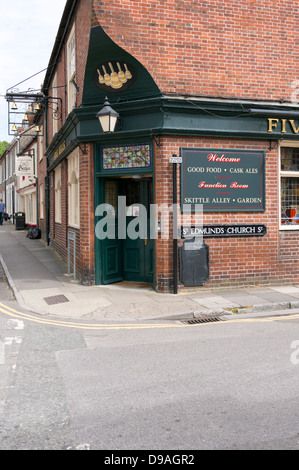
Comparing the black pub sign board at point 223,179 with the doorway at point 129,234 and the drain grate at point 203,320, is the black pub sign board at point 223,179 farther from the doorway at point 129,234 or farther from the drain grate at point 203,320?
the drain grate at point 203,320

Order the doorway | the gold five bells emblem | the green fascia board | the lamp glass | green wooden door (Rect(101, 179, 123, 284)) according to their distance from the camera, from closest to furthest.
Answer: the lamp glass → the green fascia board → the gold five bells emblem → green wooden door (Rect(101, 179, 123, 284)) → the doorway

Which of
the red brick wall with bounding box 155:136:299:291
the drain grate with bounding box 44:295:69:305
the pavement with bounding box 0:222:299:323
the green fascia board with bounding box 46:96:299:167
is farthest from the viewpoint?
the red brick wall with bounding box 155:136:299:291

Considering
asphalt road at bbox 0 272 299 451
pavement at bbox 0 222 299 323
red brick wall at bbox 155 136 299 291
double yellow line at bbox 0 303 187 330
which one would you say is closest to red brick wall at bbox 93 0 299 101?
red brick wall at bbox 155 136 299 291

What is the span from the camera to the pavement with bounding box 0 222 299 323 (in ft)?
26.7

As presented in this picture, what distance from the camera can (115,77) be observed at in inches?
394

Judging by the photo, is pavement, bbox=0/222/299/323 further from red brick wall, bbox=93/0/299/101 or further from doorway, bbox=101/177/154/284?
red brick wall, bbox=93/0/299/101

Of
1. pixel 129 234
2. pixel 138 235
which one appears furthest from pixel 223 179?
pixel 129 234

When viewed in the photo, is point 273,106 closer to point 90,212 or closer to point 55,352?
point 90,212

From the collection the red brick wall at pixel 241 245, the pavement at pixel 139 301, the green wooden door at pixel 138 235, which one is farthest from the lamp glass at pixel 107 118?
the pavement at pixel 139 301

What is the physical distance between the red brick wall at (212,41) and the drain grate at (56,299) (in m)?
5.10

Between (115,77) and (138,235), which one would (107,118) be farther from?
(138,235)

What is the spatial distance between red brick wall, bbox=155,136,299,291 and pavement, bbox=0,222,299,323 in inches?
12.6
